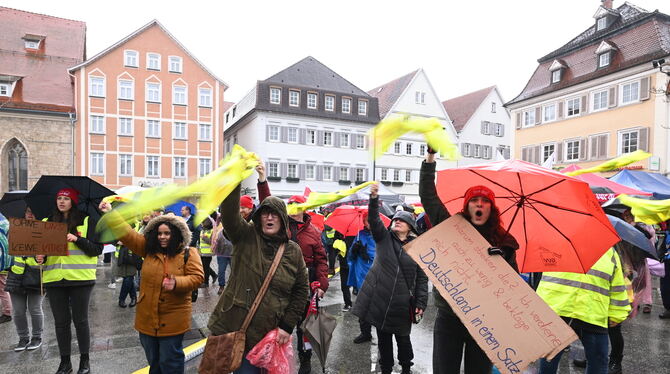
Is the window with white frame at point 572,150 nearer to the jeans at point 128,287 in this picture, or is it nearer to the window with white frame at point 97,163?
the jeans at point 128,287

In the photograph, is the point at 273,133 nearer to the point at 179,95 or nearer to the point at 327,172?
the point at 327,172

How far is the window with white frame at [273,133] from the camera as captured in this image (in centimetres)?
3428

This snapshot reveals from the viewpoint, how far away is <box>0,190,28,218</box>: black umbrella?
5.67 meters

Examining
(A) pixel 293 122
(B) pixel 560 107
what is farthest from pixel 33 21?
(B) pixel 560 107

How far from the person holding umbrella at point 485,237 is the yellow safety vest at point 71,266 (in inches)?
133

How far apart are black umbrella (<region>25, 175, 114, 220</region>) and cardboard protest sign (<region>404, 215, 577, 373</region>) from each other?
136 inches

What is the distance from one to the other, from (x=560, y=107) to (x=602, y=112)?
10.5 ft

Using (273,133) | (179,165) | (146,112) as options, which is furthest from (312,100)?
(146,112)

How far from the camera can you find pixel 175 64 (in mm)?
31828

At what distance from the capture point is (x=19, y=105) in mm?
28531

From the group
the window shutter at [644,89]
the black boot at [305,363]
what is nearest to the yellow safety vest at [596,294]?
the black boot at [305,363]

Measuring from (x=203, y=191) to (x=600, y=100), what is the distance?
98.8 ft

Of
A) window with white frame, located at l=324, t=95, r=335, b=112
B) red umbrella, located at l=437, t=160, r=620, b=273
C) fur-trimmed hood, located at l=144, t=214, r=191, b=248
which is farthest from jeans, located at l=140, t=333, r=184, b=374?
window with white frame, located at l=324, t=95, r=335, b=112

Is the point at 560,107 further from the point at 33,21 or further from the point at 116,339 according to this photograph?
the point at 33,21
